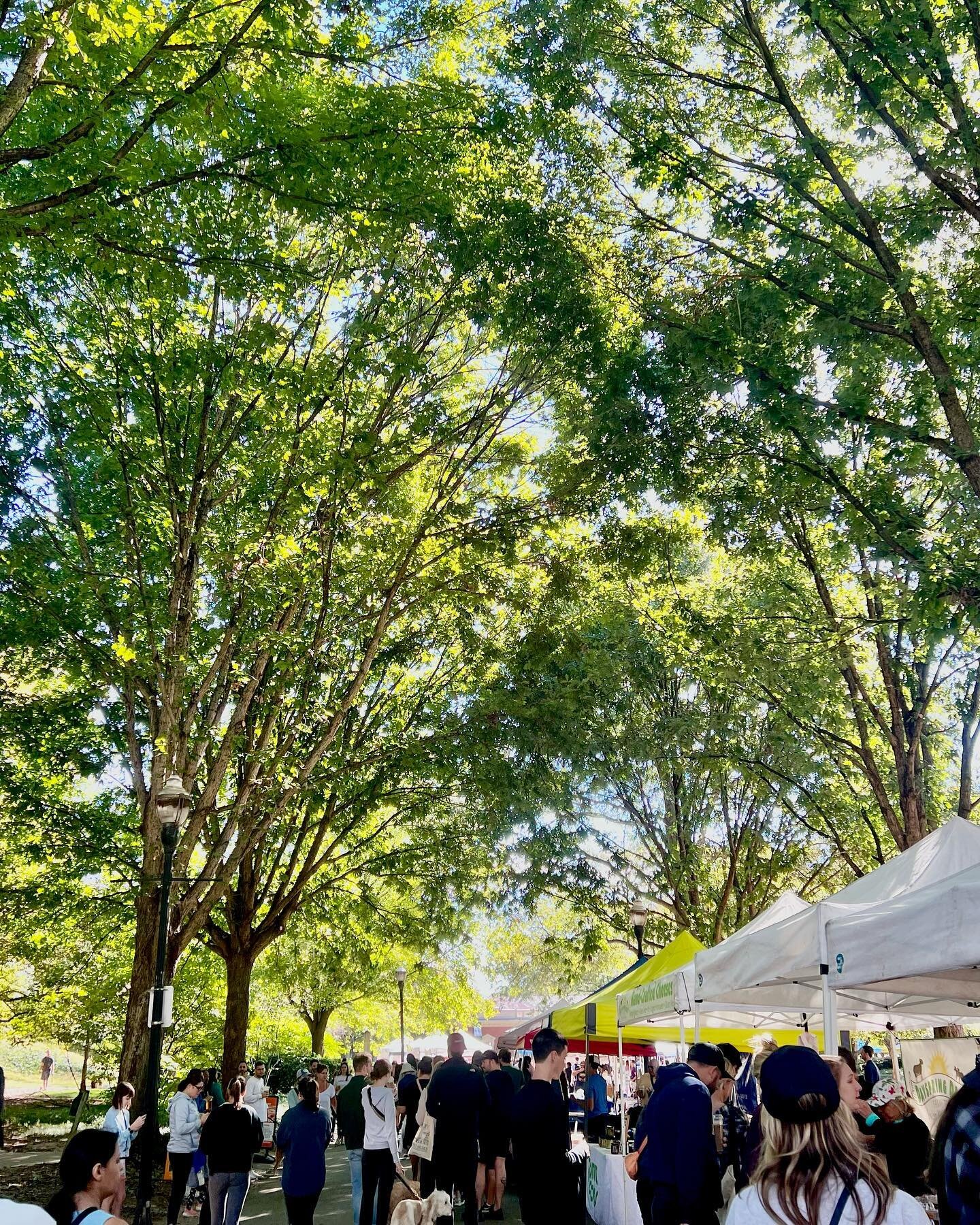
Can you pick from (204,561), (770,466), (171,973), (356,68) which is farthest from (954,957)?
(171,973)

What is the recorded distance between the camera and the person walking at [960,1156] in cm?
329

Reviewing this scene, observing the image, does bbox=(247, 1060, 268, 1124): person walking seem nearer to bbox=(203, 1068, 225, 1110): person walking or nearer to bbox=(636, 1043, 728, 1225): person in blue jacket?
bbox=(203, 1068, 225, 1110): person walking

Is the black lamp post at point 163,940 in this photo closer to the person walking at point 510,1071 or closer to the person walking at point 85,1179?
the person walking at point 510,1071

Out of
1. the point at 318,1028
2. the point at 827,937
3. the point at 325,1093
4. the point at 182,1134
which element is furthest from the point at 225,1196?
the point at 318,1028

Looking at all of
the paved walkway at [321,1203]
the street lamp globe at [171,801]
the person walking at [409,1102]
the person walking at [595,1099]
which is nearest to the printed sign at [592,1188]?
the paved walkway at [321,1203]

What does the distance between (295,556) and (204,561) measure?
1148 millimetres

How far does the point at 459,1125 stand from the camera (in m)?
8.87

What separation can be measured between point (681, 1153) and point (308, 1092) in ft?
14.2

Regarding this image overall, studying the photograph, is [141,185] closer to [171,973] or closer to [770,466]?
[770,466]

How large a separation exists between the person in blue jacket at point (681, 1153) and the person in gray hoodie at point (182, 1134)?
7.27 m

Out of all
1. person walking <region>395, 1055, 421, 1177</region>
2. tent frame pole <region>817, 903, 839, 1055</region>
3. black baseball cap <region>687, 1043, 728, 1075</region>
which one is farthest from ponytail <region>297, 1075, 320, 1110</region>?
tent frame pole <region>817, 903, 839, 1055</region>

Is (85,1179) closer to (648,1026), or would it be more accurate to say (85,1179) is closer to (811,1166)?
(811,1166)

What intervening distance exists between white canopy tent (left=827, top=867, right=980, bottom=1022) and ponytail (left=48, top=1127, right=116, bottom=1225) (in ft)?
12.4

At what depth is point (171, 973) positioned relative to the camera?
1376cm
